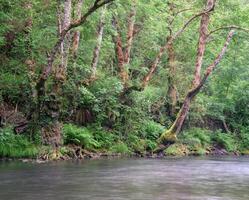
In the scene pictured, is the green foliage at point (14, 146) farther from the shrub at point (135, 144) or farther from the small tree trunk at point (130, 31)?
the small tree trunk at point (130, 31)

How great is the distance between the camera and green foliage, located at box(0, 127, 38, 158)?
19.8 metres

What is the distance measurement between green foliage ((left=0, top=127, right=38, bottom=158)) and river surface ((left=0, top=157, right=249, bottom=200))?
1.44m

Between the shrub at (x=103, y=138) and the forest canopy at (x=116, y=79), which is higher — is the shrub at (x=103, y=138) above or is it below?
below

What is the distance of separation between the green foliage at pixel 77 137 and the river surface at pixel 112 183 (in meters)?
3.69

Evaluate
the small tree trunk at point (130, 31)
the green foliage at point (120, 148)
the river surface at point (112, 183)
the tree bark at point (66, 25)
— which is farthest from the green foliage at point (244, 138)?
the river surface at point (112, 183)

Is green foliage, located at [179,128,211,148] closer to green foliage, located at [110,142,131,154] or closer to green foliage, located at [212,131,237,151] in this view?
green foliage, located at [212,131,237,151]

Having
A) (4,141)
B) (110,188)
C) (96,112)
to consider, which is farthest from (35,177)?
(96,112)

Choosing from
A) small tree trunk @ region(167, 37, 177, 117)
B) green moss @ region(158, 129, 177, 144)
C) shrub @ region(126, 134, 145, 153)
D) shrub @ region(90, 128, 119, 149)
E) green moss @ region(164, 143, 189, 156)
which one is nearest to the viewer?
shrub @ region(90, 128, 119, 149)

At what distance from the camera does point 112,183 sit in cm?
1418

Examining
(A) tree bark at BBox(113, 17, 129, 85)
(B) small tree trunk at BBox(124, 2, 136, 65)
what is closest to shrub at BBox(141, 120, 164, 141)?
(A) tree bark at BBox(113, 17, 129, 85)

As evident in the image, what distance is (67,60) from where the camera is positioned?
25.2 metres

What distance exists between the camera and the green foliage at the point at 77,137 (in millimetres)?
23297

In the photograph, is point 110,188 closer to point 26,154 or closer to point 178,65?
point 26,154

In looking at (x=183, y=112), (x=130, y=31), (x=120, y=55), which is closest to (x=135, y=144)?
(x=183, y=112)
